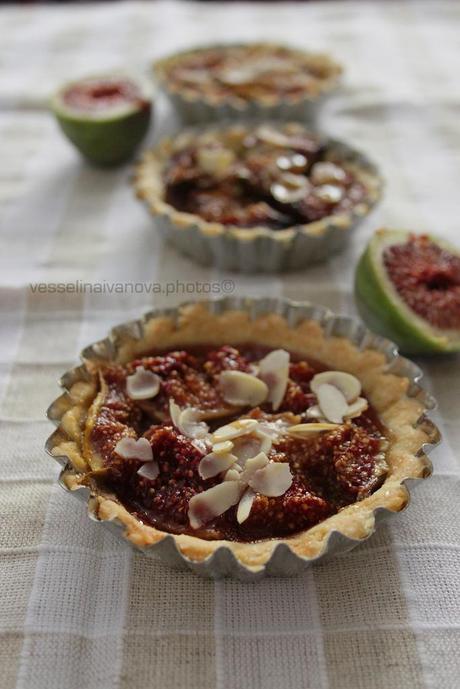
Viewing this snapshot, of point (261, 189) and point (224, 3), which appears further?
point (224, 3)

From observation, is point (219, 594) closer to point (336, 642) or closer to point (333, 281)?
point (336, 642)

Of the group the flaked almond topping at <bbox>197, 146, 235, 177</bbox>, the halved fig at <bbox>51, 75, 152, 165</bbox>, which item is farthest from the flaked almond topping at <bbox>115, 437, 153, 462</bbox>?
the halved fig at <bbox>51, 75, 152, 165</bbox>

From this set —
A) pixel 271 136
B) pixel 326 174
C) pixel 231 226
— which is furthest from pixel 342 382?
pixel 271 136

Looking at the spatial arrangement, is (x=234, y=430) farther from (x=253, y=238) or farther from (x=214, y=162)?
(x=214, y=162)

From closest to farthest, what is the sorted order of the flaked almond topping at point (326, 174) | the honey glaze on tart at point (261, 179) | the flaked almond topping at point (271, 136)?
the honey glaze on tart at point (261, 179) → the flaked almond topping at point (326, 174) → the flaked almond topping at point (271, 136)

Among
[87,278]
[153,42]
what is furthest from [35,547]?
[153,42]

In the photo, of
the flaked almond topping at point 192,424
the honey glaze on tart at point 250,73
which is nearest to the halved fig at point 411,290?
the flaked almond topping at point 192,424

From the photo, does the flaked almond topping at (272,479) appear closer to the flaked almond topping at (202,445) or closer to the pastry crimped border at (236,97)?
the flaked almond topping at (202,445)
